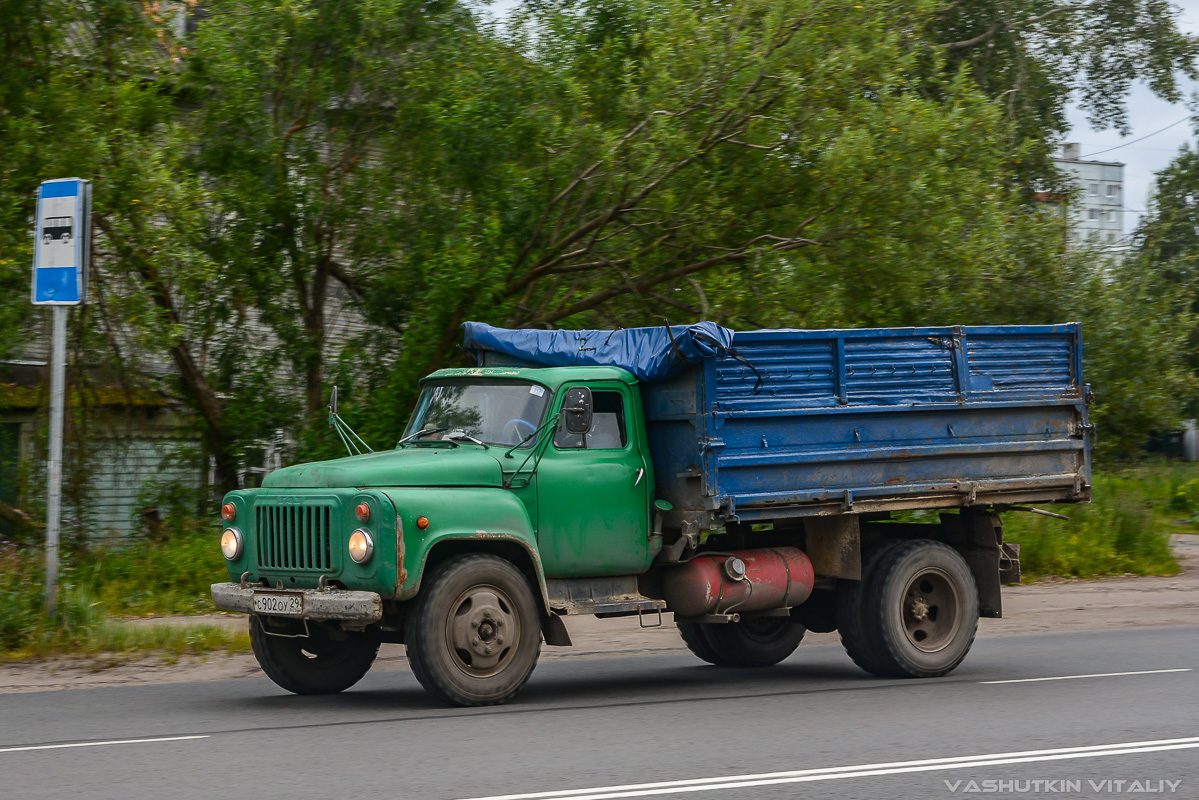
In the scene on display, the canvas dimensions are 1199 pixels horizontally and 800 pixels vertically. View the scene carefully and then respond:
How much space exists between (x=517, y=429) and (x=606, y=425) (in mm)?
684

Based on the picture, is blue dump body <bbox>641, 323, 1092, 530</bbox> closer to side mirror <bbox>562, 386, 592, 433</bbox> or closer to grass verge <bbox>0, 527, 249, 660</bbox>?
side mirror <bbox>562, 386, 592, 433</bbox>

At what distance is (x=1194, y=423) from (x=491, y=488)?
Answer: 48796 mm

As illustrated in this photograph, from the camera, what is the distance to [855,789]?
6215mm

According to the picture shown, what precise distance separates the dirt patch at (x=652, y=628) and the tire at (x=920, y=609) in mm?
2633

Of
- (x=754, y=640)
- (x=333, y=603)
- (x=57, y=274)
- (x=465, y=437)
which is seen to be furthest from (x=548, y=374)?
(x=57, y=274)

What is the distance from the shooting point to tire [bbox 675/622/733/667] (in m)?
11.3

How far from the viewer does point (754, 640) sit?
1130 cm

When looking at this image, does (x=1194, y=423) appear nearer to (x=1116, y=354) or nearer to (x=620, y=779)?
(x=1116, y=354)

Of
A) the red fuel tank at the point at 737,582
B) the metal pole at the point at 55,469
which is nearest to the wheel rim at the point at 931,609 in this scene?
the red fuel tank at the point at 737,582

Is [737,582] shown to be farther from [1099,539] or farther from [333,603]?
[1099,539]

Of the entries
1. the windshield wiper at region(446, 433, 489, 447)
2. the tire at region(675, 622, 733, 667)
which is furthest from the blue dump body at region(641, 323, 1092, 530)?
the tire at region(675, 622, 733, 667)

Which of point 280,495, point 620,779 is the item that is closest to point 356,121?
point 280,495

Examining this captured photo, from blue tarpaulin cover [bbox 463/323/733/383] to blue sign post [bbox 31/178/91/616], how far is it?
327 centimetres

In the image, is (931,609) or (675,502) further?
(931,609)
